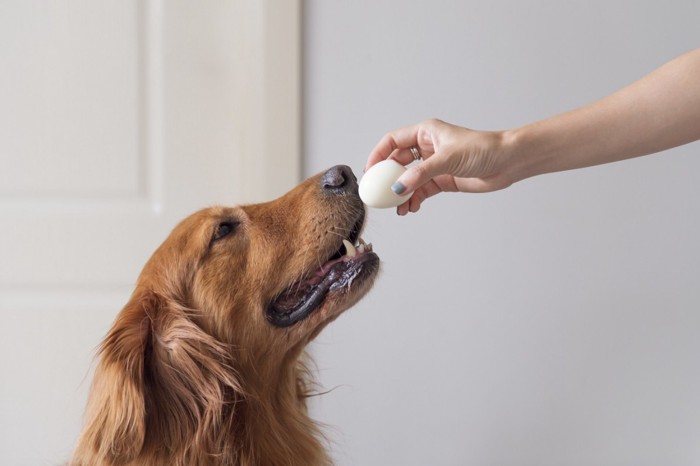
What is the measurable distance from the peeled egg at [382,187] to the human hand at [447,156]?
1.9 inches

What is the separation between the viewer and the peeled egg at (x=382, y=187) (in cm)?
115

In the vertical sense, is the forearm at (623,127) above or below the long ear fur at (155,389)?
above

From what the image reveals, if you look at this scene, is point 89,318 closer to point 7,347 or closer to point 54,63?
point 7,347

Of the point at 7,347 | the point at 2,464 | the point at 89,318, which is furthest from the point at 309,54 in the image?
the point at 2,464

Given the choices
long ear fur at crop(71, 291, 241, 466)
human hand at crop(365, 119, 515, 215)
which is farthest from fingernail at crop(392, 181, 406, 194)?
long ear fur at crop(71, 291, 241, 466)

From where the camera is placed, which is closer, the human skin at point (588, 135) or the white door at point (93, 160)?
the human skin at point (588, 135)

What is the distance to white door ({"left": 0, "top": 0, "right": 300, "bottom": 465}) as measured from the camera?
5.92 feet

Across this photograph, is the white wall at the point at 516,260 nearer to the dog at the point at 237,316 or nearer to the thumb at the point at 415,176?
the dog at the point at 237,316

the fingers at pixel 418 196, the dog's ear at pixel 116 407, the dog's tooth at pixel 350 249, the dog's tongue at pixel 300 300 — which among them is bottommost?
the dog's ear at pixel 116 407

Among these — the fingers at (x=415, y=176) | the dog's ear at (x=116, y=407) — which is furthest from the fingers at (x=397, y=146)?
the dog's ear at (x=116, y=407)

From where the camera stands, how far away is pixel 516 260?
1.78 m

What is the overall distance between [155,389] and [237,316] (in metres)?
0.21

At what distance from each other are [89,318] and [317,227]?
1002mm

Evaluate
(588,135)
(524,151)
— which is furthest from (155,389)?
(588,135)
